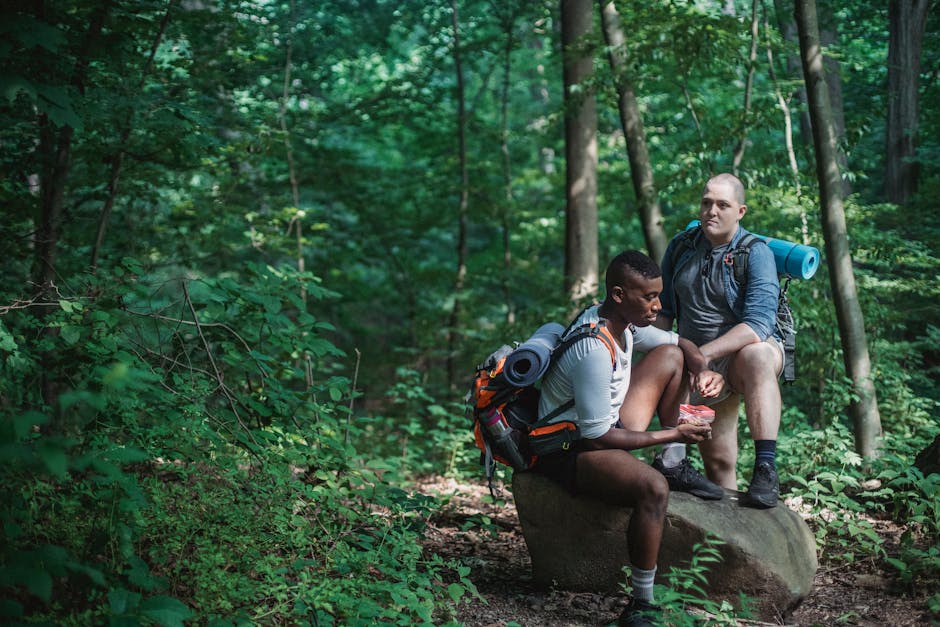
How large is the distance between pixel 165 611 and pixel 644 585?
2.10 m

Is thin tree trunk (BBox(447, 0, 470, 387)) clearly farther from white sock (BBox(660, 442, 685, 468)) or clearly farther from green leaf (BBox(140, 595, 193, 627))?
green leaf (BBox(140, 595, 193, 627))

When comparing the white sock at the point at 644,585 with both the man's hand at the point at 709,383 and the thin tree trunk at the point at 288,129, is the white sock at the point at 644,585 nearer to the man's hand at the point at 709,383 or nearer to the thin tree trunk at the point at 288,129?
the man's hand at the point at 709,383

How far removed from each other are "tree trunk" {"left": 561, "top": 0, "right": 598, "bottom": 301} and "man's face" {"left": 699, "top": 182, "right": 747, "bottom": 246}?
4151 millimetres

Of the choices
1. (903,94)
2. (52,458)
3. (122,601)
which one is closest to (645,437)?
(122,601)

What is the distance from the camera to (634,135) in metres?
7.90

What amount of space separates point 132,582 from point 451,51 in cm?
994

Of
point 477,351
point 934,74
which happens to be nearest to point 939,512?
point 477,351

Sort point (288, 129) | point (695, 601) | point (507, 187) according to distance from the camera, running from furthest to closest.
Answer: point (507, 187)
point (288, 129)
point (695, 601)

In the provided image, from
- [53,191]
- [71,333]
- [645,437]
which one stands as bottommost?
[645,437]

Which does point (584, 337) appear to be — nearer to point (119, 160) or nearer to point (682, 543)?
point (682, 543)

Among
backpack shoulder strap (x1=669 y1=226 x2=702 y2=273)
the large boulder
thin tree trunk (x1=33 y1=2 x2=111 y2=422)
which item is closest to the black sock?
the large boulder

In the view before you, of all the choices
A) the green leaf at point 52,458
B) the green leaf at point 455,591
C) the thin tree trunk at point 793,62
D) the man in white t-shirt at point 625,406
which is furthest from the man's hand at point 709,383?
the thin tree trunk at point 793,62

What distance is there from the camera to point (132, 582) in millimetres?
2924

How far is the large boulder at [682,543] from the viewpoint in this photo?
12.3 ft
